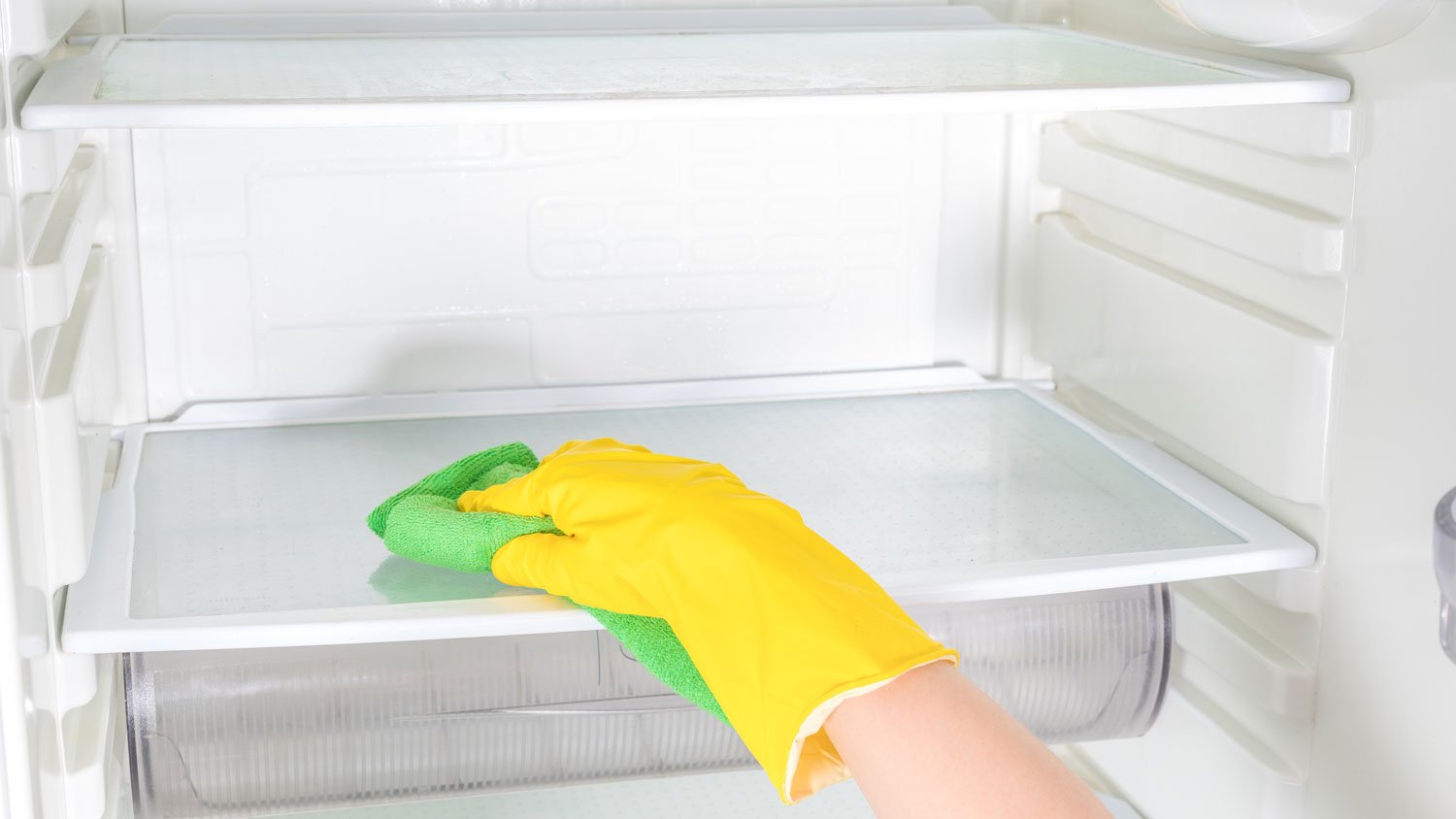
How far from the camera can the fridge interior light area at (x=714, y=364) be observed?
112 centimetres

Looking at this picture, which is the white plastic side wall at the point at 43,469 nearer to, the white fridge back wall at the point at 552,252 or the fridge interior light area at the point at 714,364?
the fridge interior light area at the point at 714,364

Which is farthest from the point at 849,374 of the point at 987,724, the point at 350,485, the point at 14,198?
the point at 14,198

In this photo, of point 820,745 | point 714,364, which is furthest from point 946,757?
point 714,364

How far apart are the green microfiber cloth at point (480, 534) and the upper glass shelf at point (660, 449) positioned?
1.3 inches

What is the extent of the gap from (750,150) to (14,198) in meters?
0.97

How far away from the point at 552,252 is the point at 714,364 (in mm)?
256

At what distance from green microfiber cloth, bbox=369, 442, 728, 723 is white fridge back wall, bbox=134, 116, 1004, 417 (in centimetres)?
39

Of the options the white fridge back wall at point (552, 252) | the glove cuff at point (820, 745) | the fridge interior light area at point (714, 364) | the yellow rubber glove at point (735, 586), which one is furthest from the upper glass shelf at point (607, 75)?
the glove cuff at point (820, 745)

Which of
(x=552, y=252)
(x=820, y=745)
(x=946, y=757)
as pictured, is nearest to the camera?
(x=946, y=757)

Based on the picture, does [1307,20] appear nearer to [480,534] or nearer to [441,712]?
[480,534]

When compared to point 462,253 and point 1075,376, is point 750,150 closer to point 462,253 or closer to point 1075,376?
point 462,253

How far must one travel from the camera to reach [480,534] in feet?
3.91

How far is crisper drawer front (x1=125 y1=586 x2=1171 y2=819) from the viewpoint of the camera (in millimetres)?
1274

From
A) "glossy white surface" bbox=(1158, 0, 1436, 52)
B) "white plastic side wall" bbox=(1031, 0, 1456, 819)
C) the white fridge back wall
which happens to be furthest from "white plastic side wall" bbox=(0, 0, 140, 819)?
"white plastic side wall" bbox=(1031, 0, 1456, 819)
